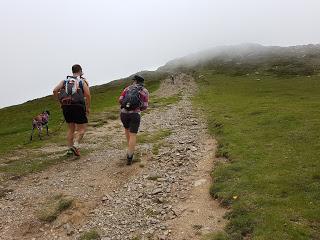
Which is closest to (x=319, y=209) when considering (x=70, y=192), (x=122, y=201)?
(x=122, y=201)

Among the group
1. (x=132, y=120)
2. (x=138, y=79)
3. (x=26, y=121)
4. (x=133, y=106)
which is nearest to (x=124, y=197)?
(x=132, y=120)

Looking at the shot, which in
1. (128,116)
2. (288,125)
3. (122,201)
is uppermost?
(128,116)

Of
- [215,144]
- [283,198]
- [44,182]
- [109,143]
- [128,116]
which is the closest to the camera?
[283,198]

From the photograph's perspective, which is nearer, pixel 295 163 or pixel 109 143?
pixel 295 163

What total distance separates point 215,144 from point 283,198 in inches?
367

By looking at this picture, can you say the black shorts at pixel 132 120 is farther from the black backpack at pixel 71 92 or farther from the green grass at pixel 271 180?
the green grass at pixel 271 180

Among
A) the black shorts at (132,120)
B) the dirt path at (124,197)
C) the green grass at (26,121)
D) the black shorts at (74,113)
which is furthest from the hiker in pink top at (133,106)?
the green grass at (26,121)

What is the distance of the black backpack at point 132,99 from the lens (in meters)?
17.3

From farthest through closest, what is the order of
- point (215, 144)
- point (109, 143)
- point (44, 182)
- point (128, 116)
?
point (109, 143) → point (215, 144) → point (128, 116) → point (44, 182)

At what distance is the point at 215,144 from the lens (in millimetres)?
22219

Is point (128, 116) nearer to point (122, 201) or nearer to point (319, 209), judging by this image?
point (122, 201)

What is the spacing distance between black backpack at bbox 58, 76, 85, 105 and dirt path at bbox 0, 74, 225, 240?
297 cm

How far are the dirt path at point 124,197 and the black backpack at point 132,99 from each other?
2636mm

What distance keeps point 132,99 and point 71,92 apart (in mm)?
2757
